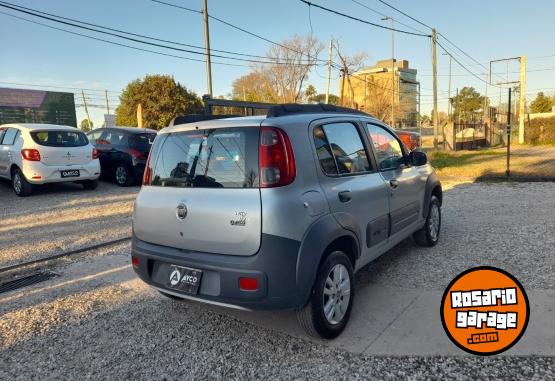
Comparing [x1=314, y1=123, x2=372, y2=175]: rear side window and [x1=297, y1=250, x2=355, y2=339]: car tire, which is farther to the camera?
[x1=314, y1=123, x2=372, y2=175]: rear side window

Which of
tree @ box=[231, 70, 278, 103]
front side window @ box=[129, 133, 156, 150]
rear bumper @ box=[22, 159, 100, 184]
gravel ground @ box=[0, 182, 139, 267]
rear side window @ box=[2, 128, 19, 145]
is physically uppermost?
tree @ box=[231, 70, 278, 103]

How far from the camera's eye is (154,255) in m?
3.25

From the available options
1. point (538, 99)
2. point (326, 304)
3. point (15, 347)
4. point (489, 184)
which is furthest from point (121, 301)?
point (538, 99)

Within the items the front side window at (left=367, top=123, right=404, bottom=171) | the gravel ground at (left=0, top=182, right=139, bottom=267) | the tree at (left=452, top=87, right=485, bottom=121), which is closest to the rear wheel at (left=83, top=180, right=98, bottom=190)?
the gravel ground at (left=0, top=182, right=139, bottom=267)

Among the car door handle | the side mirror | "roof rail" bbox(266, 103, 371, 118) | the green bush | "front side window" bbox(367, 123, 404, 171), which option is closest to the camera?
"roof rail" bbox(266, 103, 371, 118)

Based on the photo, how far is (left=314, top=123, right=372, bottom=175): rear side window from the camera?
10.7 feet

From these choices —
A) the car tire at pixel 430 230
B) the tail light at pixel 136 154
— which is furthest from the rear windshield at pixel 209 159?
the tail light at pixel 136 154

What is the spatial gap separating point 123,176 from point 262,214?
9686 millimetres

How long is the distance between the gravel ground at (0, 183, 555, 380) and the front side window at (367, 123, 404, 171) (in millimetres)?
1196

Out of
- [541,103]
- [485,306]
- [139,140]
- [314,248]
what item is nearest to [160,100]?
[139,140]

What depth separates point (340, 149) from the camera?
11.5ft

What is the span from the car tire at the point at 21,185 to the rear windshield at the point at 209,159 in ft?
25.2

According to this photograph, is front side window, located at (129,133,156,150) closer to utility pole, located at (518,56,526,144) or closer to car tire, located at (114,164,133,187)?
car tire, located at (114,164,133,187)

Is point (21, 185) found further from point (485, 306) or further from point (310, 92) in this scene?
point (310, 92)
